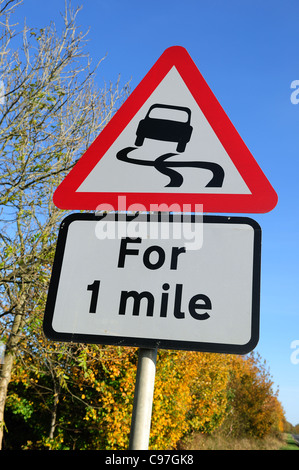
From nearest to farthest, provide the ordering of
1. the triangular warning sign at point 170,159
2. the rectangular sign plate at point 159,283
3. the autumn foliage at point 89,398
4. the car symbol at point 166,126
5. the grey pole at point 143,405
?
the grey pole at point 143,405
the rectangular sign plate at point 159,283
the triangular warning sign at point 170,159
the car symbol at point 166,126
the autumn foliage at point 89,398

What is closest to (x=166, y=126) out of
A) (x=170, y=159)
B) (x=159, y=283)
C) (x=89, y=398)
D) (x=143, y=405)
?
(x=170, y=159)

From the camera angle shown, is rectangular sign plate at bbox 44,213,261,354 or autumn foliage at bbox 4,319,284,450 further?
autumn foliage at bbox 4,319,284,450

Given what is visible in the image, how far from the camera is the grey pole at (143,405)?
Result: 3.76 feet

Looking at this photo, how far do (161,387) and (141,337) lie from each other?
10770 mm

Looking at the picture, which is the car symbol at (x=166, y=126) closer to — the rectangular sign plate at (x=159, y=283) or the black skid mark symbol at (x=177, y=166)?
the black skid mark symbol at (x=177, y=166)

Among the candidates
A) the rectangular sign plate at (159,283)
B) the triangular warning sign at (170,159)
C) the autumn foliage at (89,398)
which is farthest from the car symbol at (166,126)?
the autumn foliage at (89,398)

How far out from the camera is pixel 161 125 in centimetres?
160

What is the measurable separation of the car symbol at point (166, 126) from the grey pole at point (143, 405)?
82 cm

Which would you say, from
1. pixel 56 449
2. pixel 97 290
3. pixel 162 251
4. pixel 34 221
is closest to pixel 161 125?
pixel 162 251

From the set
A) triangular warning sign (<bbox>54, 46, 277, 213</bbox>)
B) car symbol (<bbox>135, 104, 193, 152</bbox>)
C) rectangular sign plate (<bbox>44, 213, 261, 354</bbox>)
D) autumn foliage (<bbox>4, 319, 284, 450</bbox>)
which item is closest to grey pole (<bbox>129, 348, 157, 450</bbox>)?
rectangular sign plate (<bbox>44, 213, 261, 354</bbox>)

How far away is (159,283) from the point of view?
1.35 m

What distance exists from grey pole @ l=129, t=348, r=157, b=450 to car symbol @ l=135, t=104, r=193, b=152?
2.70 feet

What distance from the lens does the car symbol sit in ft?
5.12

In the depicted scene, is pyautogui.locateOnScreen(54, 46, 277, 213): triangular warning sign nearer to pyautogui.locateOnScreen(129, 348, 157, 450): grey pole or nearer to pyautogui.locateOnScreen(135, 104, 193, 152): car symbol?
pyautogui.locateOnScreen(135, 104, 193, 152): car symbol
